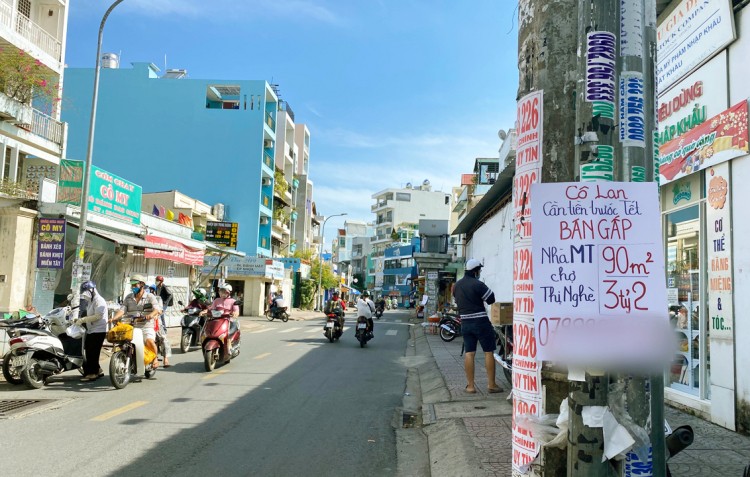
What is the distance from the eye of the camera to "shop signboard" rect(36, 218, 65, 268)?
1438cm

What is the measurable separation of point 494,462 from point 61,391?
646cm

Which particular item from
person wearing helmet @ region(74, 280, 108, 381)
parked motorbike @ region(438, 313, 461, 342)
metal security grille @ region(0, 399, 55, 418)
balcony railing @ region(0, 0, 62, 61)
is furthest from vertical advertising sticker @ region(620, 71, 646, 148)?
balcony railing @ region(0, 0, 62, 61)

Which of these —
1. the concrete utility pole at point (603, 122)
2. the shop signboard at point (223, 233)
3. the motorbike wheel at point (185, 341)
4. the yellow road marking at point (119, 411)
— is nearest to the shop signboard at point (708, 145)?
the concrete utility pole at point (603, 122)

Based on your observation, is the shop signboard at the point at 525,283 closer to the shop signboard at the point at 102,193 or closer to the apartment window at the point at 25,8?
the shop signboard at the point at 102,193

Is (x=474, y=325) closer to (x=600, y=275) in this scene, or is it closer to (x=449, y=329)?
(x=600, y=275)

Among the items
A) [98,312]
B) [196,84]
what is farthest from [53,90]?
[196,84]

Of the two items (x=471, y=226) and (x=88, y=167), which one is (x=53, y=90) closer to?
(x=88, y=167)

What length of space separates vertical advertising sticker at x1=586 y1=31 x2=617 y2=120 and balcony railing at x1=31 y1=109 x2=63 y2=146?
19079mm

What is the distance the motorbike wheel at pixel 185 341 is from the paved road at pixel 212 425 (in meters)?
2.91

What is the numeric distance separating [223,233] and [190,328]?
1939cm

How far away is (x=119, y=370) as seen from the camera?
27.5 feet

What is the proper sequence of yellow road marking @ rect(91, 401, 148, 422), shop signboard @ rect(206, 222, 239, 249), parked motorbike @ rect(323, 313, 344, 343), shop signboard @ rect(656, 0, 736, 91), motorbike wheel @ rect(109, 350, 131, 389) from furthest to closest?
1. shop signboard @ rect(206, 222, 239, 249)
2. parked motorbike @ rect(323, 313, 344, 343)
3. motorbike wheel @ rect(109, 350, 131, 389)
4. yellow road marking @ rect(91, 401, 148, 422)
5. shop signboard @ rect(656, 0, 736, 91)

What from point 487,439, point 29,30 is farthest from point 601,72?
point 29,30

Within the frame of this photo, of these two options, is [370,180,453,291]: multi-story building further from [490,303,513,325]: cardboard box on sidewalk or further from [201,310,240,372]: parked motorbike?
[490,303,513,325]: cardboard box on sidewalk
